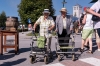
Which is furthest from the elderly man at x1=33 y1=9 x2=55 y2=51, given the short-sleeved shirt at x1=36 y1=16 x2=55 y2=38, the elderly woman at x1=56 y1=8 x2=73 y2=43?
the elderly woman at x1=56 y1=8 x2=73 y2=43

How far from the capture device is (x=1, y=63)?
697cm

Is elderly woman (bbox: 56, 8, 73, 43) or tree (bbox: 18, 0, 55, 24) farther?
tree (bbox: 18, 0, 55, 24)

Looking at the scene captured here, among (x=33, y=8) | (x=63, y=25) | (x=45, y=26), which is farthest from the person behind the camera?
(x=33, y=8)

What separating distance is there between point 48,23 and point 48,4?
29364 mm

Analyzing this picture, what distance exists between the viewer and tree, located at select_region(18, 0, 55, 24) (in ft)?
116

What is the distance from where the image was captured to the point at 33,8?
120ft

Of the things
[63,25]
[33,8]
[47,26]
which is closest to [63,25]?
[63,25]

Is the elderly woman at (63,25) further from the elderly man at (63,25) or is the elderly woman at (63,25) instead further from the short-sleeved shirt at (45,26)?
the short-sleeved shirt at (45,26)

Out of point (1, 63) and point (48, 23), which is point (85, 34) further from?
point (1, 63)

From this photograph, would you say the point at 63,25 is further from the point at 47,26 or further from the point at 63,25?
the point at 47,26

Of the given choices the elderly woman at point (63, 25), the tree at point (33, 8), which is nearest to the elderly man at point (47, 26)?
the elderly woman at point (63, 25)

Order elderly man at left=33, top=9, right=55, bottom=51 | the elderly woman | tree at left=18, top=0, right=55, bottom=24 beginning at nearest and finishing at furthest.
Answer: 1. elderly man at left=33, top=9, right=55, bottom=51
2. the elderly woman
3. tree at left=18, top=0, right=55, bottom=24

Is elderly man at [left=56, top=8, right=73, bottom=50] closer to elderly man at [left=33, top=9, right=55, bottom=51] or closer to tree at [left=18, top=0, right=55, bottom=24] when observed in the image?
elderly man at [left=33, top=9, right=55, bottom=51]

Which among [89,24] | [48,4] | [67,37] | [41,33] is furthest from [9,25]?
[48,4]
